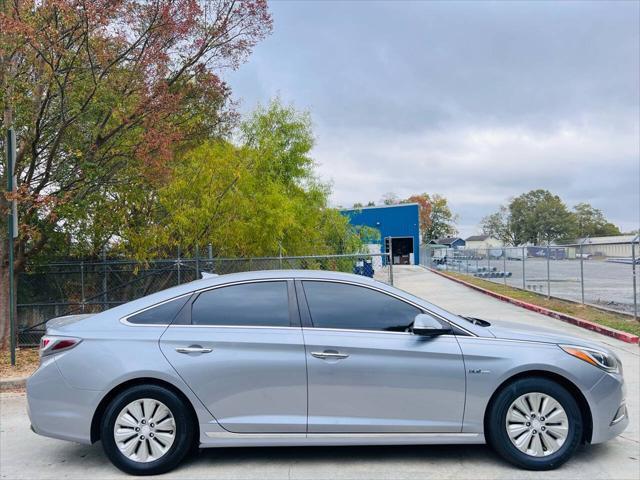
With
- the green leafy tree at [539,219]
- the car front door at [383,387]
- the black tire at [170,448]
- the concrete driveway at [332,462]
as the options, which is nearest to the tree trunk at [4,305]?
the concrete driveway at [332,462]

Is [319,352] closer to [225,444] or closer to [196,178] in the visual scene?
[225,444]

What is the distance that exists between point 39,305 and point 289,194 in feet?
25.1

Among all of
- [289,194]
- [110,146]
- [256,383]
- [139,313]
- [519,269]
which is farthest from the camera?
[519,269]

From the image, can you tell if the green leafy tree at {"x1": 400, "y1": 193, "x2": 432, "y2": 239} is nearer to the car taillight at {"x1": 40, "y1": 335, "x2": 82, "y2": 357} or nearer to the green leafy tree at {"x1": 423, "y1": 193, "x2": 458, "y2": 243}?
the green leafy tree at {"x1": 423, "y1": 193, "x2": 458, "y2": 243}

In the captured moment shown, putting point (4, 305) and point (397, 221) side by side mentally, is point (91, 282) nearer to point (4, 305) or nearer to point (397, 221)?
point (4, 305)

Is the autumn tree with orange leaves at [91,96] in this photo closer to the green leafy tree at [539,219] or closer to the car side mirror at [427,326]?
the car side mirror at [427,326]

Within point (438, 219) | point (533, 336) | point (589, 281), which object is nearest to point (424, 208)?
A: point (438, 219)

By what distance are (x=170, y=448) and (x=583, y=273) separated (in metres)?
12.8

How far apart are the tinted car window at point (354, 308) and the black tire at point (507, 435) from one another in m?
0.97

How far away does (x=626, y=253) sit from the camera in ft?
39.7

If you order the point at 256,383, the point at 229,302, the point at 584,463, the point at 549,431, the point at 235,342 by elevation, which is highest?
the point at 229,302

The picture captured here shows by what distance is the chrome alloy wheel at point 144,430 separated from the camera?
440cm

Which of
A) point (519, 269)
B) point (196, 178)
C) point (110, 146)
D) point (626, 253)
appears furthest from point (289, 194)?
point (519, 269)

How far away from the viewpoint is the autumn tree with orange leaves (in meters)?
8.48
